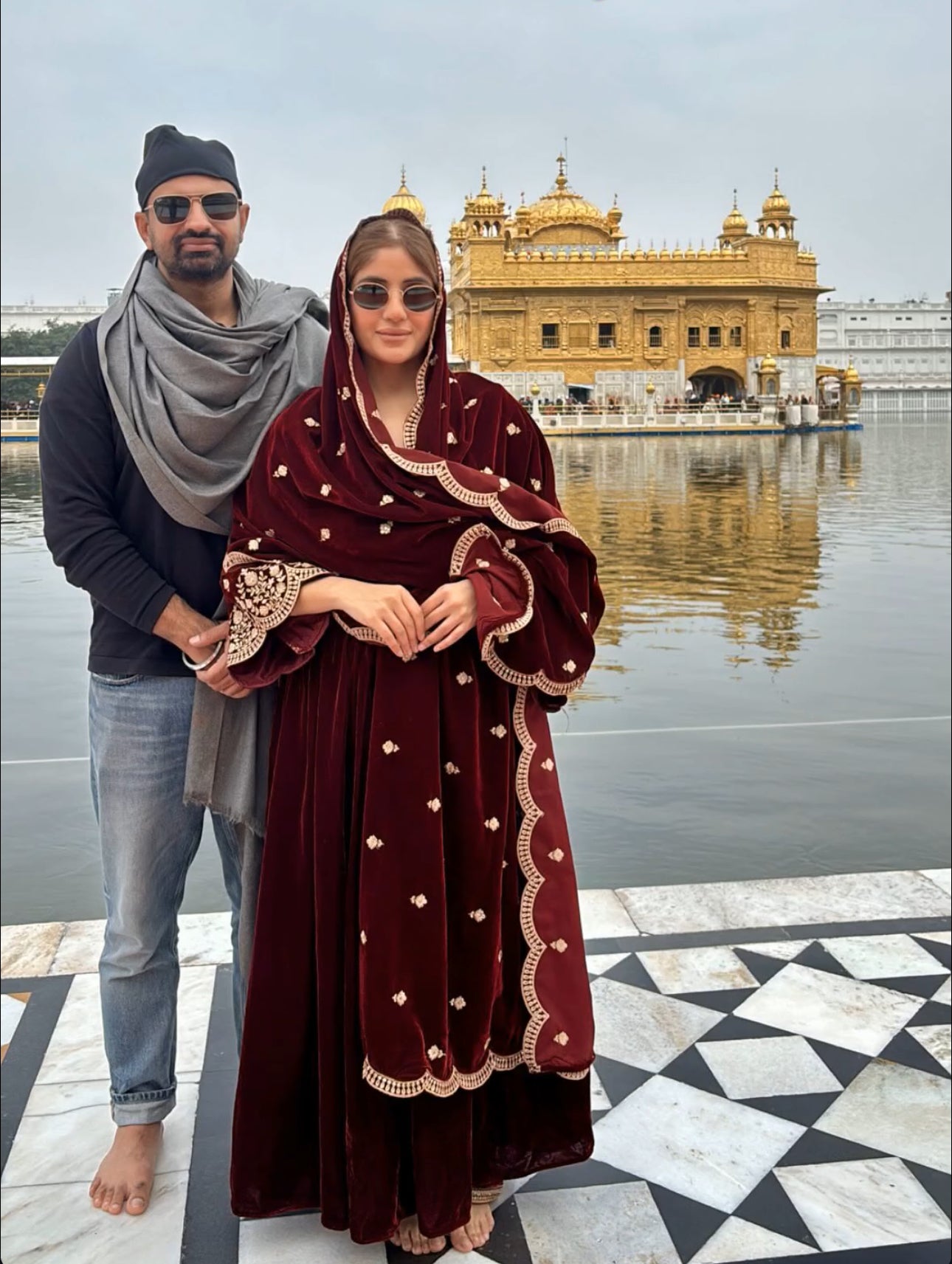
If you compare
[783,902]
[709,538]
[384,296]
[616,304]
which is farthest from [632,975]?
[616,304]

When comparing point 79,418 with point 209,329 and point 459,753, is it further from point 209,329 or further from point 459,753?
point 459,753

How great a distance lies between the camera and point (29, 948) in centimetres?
212

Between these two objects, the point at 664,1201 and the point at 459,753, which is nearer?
the point at 459,753

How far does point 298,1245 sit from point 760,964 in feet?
3.17

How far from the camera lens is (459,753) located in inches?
51.2

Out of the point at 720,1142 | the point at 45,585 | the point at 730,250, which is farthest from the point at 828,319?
the point at 720,1142

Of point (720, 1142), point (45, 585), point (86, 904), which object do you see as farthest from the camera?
point (45, 585)

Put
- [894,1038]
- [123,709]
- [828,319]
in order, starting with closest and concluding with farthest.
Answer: [123,709], [894,1038], [828,319]

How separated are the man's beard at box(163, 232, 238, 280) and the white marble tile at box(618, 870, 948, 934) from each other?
4.52 ft

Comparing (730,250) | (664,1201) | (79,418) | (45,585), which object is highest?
(730,250)

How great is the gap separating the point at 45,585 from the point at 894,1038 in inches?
229

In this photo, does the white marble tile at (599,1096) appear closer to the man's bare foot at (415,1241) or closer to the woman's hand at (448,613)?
the man's bare foot at (415,1241)

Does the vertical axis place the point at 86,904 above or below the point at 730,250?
below

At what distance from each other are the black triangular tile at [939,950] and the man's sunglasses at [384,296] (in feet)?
4.77
